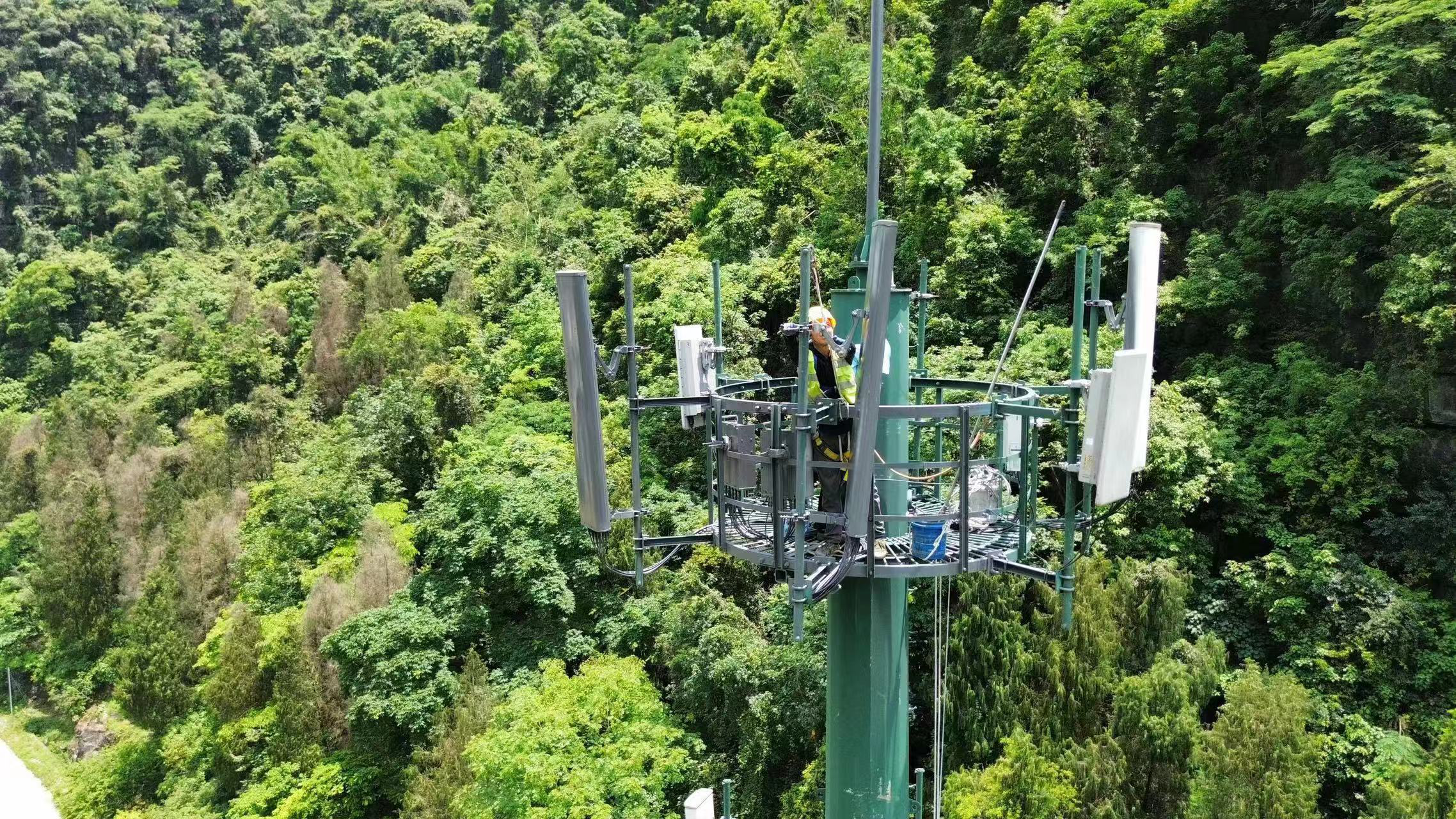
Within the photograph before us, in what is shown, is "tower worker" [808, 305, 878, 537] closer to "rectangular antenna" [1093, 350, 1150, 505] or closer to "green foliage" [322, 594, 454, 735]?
→ "rectangular antenna" [1093, 350, 1150, 505]

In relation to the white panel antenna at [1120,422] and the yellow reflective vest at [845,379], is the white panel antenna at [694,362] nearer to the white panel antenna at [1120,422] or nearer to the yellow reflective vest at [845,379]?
the yellow reflective vest at [845,379]

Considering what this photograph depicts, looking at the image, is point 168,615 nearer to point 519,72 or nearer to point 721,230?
point 721,230

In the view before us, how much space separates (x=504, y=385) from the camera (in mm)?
24828

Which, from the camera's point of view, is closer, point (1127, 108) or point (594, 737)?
point (594, 737)

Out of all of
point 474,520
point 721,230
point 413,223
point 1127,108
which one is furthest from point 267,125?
point 1127,108

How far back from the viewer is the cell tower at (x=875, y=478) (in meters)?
4.71

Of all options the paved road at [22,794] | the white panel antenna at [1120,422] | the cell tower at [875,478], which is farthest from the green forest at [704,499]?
the white panel antenna at [1120,422]

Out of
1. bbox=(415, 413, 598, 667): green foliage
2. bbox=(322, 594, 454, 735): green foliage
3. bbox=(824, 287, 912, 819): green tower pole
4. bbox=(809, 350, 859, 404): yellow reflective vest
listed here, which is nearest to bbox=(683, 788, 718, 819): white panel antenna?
bbox=(824, 287, 912, 819): green tower pole

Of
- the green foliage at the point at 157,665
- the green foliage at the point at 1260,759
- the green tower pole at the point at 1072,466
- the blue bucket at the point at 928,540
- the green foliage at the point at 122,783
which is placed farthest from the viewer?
the green foliage at the point at 122,783

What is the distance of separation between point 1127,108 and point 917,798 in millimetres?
15687

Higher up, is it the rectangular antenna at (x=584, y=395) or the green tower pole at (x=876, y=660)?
the rectangular antenna at (x=584, y=395)

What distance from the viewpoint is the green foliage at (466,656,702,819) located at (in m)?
13.3

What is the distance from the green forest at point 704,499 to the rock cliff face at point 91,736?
230 millimetres

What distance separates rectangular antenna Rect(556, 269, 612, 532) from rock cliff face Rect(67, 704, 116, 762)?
29.3 meters
